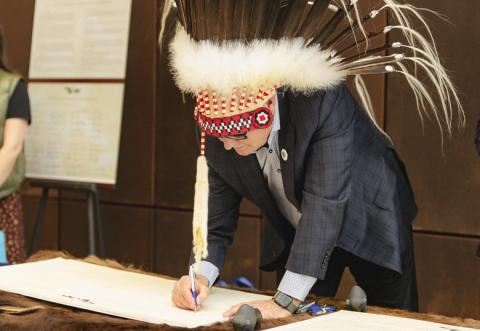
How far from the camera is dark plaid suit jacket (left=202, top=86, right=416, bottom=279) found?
1562 millimetres

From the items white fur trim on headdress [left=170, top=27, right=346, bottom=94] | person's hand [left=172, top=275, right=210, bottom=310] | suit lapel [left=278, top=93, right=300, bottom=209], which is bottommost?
person's hand [left=172, top=275, right=210, bottom=310]

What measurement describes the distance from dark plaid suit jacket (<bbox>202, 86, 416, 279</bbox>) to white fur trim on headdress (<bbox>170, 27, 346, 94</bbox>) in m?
0.10

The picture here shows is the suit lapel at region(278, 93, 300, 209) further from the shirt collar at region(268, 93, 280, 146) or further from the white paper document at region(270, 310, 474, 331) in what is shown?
the white paper document at region(270, 310, 474, 331)

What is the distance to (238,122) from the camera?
1474 mm

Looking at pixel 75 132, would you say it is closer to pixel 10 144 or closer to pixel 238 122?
pixel 10 144

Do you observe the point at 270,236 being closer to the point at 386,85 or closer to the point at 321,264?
the point at 321,264

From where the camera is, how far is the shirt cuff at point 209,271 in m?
1.71

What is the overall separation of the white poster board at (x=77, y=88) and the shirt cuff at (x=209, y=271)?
63.2 inches

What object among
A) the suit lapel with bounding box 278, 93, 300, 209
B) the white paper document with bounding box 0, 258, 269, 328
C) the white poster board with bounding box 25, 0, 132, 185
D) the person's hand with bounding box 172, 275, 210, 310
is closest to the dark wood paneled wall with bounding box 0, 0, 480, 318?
the white poster board with bounding box 25, 0, 132, 185

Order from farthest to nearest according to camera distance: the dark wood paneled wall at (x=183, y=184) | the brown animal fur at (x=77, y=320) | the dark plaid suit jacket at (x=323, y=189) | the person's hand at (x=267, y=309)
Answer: the dark wood paneled wall at (x=183, y=184)
the dark plaid suit jacket at (x=323, y=189)
the person's hand at (x=267, y=309)
the brown animal fur at (x=77, y=320)

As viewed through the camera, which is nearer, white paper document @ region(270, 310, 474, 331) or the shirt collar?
white paper document @ region(270, 310, 474, 331)

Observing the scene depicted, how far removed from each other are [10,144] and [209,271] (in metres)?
1.60

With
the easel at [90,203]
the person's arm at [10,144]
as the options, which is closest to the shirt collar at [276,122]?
the person's arm at [10,144]

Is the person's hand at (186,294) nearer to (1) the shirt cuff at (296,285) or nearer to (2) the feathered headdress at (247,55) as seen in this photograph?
(1) the shirt cuff at (296,285)
